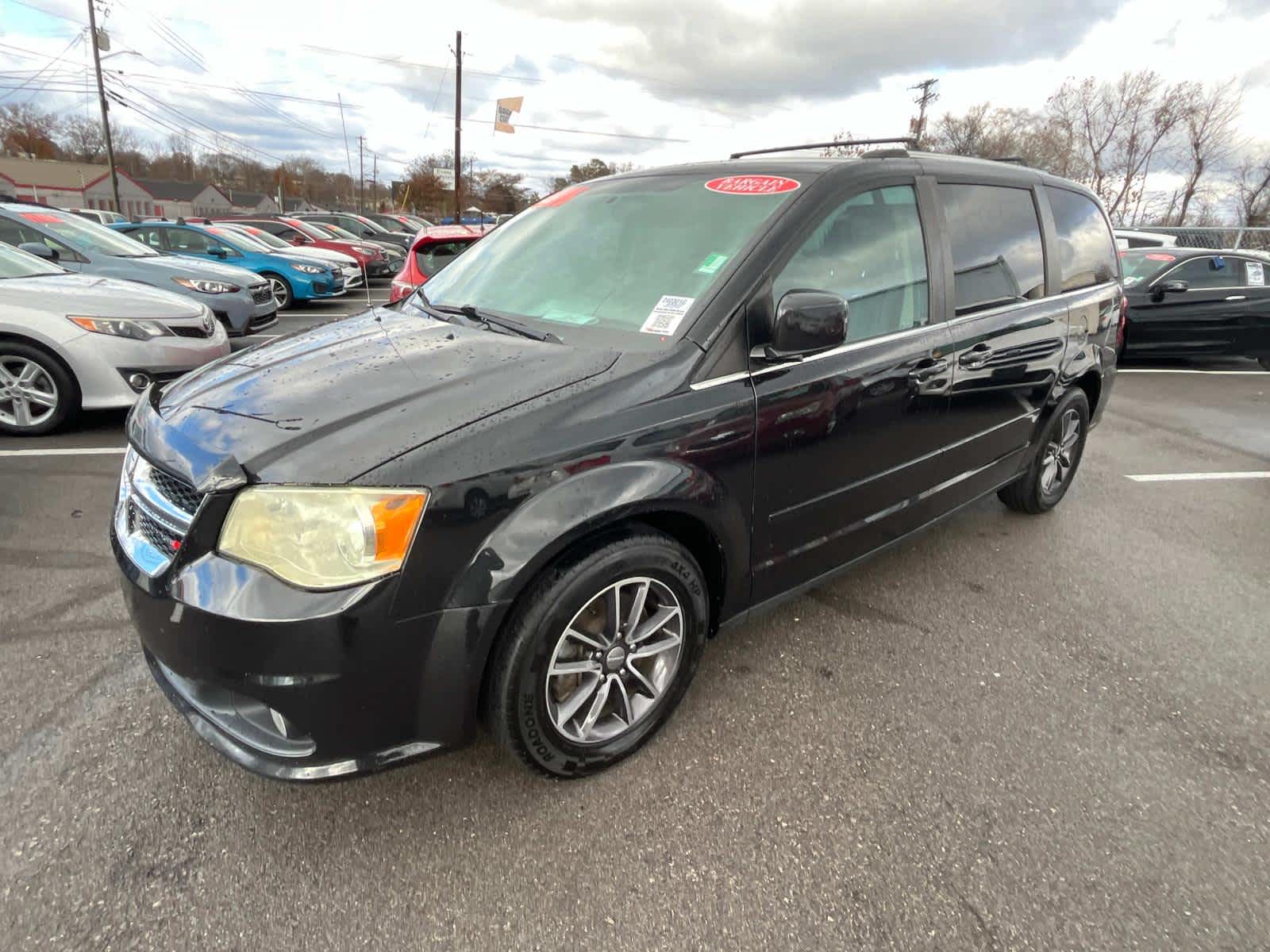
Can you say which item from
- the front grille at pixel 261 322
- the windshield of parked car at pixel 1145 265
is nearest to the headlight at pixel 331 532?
the front grille at pixel 261 322

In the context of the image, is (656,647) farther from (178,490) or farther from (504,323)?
(178,490)

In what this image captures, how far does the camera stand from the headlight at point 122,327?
190 inches

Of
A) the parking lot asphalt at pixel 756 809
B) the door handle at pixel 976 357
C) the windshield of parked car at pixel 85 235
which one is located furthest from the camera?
the windshield of parked car at pixel 85 235

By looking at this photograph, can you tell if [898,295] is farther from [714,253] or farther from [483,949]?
[483,949]

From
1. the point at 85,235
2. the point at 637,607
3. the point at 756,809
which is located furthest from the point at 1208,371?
the point at 85,235

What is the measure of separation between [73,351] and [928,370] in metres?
5.27

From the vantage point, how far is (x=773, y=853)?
191 centimetres

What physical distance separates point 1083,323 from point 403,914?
3991 mm

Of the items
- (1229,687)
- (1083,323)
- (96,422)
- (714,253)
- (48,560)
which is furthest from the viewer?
(96,422)

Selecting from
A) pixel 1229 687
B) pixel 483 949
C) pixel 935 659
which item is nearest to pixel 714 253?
pixel 935 659

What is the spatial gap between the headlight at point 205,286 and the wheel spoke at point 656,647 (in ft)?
22.9

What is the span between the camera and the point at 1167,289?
8.61 meters

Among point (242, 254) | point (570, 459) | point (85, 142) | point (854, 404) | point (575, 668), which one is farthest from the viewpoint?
point (85, 142)

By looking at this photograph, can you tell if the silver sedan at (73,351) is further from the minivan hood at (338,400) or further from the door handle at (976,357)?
the door handle at (976,357)
